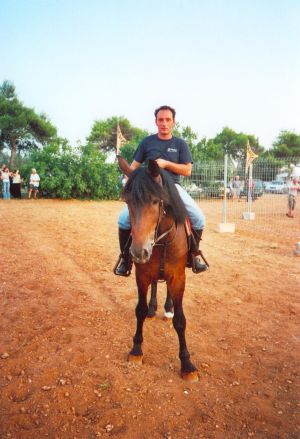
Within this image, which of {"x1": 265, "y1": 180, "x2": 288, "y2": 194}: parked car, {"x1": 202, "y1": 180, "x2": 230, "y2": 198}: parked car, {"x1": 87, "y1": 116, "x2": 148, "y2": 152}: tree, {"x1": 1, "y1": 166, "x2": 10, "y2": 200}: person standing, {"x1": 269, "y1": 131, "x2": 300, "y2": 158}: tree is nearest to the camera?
{"x1": 202, "y1": 180, "x2": 230, "y2": 198}: parked car

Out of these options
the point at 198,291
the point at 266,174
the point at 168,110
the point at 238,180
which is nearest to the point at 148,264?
the point at 168,110

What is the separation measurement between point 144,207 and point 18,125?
32862 millimetres

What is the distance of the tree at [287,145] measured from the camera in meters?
57.9

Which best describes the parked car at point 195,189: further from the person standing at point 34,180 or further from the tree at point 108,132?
the tree at point 108,132

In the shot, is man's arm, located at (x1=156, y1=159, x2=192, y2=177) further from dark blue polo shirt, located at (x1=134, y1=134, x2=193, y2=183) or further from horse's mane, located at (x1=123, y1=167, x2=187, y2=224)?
horse's mane, located at (x1=123, y1=167, x2=187, y2=224)

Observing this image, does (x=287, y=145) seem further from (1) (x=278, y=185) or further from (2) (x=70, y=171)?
(2) (x=70, y=171)

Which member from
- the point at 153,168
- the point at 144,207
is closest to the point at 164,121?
the point at 153,168

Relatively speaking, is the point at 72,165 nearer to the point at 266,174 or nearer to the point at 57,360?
the point at 266,174

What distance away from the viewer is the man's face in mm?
3727

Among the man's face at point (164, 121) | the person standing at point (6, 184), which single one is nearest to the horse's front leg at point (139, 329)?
the man's face at point (164, 121)

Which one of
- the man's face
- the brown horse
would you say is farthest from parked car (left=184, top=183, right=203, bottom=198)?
the brown horse

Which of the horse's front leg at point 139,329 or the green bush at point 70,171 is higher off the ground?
the green bush at point 70,171

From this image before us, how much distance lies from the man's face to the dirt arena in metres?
2.63

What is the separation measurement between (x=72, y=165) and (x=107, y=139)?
3321cm
